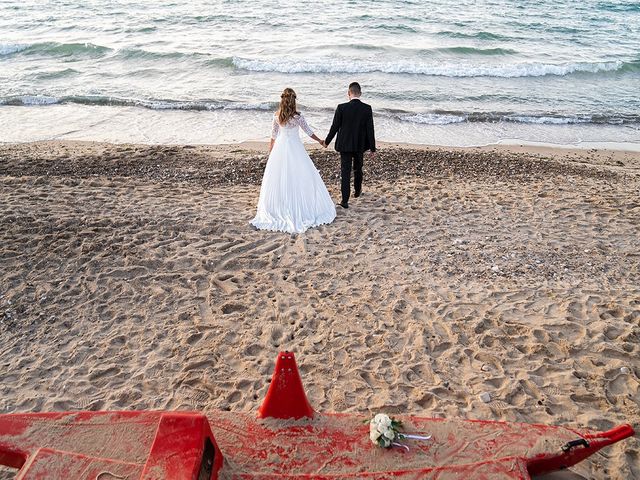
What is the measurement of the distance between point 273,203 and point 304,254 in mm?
1290

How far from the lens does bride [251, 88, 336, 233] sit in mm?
8195

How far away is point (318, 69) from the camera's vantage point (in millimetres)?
20391

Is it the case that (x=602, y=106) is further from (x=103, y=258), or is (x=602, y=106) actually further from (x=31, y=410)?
(x=31, y=410)

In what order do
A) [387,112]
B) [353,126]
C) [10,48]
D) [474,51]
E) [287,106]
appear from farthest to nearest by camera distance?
[474,51]
[10,48]
[387,112]
[353,126]
[287,106]

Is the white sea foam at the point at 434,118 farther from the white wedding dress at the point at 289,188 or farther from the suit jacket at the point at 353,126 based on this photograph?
the white wedding dress at the point at 289,188

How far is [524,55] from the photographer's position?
2291 cm

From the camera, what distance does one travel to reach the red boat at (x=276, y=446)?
342cm

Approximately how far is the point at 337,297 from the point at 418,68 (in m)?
16.3

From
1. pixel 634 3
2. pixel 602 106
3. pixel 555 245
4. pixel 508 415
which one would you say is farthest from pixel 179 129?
pixel 634 3

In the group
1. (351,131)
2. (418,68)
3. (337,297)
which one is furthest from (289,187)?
(418,68)

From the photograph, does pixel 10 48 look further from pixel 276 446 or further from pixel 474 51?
pixel 276 446

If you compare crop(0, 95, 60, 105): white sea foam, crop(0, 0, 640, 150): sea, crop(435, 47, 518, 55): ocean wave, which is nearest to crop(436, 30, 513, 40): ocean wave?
crop(0, 0, 640, 150): sea

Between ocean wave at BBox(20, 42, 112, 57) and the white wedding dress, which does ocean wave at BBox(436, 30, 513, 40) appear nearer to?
ocean wave at BBox(20, 42, 112, 57)

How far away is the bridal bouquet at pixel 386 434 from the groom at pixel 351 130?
218 inches
